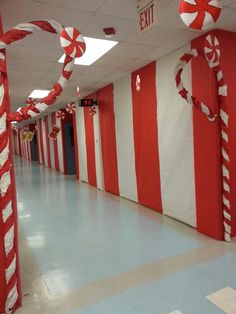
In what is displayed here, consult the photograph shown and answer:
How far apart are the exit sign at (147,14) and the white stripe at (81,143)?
254 inches

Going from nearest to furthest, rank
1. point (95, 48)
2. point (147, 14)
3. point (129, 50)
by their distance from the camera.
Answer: point (147, 14) < point (95, 48) < point (129, 50)

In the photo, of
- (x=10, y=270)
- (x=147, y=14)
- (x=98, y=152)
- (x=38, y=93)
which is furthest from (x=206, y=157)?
(x=38, y=93)

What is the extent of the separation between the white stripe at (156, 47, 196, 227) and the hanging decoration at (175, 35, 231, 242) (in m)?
0.64

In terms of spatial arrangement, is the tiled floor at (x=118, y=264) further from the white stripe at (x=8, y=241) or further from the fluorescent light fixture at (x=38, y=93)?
the fluorescent light fixture at (x=38, y=93)

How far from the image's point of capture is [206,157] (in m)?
4.02

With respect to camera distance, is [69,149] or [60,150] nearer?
[69,149]

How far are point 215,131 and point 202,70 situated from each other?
3.01 ft

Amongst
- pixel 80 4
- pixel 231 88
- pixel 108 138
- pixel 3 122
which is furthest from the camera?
pixel 108 138

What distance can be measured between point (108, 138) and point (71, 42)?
516 cm

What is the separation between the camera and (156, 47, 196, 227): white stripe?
4.45 metres

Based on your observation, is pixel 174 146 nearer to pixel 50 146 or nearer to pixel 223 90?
pixel 223 90

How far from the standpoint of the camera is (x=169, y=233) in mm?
4305

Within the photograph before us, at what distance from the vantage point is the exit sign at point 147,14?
259 centimetres

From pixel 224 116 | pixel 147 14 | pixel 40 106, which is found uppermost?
pixel 147 14
